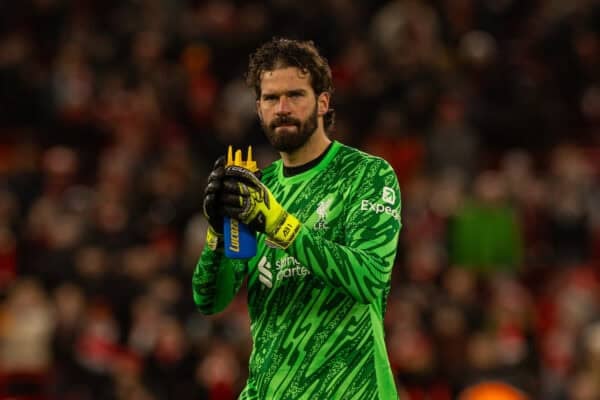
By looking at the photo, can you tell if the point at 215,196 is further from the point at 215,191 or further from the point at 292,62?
the point at 292,62

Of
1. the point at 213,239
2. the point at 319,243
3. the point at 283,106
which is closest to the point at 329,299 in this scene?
the point at 319,243

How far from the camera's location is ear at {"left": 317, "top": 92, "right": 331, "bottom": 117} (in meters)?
4.93

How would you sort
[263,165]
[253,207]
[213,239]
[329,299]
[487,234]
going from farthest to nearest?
[263,165], [487,234], [213,239], [329,299], [253,207]

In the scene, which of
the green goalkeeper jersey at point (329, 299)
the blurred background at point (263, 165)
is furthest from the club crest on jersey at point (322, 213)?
the blurred background at point (263, 165)

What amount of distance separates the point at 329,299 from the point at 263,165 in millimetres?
9047

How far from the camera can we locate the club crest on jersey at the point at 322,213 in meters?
4.85

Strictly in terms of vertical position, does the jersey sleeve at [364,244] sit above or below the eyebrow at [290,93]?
below

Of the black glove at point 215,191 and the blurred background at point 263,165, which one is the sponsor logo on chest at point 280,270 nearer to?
the black glove at point 215,191

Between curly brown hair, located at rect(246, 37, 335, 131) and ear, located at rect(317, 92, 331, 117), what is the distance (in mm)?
19

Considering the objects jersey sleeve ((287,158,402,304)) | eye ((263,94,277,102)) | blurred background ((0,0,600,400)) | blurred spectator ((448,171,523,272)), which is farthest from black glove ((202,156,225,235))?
blurred spectator ((448,171,523,272))

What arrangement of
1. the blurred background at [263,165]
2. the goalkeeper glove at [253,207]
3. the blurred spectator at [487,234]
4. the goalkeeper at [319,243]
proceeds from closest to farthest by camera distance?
the goalkeeper glove at [253,207] < the goalkeeper at [319,243] < the blurred background at [263,165] < the blurred spectator at [487,234]

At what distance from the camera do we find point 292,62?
4.91 meters

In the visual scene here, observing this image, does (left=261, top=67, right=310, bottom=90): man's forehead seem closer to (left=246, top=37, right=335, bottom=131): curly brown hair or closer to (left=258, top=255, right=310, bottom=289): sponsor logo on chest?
(left=246, top=37, right=335, bottom=131): curly brown hair

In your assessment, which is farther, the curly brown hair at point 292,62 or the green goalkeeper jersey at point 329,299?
the curly brown hair at point 292,62
